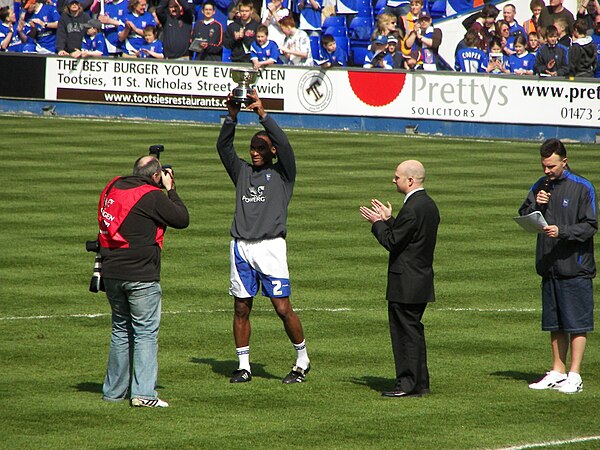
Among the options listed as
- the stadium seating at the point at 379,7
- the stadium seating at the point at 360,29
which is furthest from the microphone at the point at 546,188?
the stadium seating at the point at 379,7

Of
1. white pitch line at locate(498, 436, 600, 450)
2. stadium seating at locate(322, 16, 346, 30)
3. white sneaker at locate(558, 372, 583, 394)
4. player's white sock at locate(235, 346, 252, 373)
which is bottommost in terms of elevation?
white pitch line at locate(498, 436, 600, 450)

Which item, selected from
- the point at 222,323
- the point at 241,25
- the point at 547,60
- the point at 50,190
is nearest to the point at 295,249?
the point at 222,323

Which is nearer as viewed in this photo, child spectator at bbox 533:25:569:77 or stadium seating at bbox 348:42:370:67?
child spectator at bbox 533:25:569:77

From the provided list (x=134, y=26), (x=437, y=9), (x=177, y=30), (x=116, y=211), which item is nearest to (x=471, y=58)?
(x=437, y=9)

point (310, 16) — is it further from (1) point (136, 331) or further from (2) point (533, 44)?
(1) point (136, 331)

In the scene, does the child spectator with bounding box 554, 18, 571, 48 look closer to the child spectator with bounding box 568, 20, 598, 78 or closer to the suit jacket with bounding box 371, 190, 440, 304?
the child spectator with bounding box 568, 20, 598, 78

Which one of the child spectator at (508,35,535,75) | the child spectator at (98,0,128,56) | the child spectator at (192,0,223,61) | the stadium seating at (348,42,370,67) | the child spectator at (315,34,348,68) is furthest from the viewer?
the child spectator at (98,0,128,56)

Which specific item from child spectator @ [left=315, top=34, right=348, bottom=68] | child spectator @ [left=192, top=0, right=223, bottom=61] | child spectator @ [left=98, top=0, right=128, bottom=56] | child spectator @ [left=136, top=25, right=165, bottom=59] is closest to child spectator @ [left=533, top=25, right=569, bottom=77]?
child spectator @ [left=315, top=34, right=348, bottom=68]

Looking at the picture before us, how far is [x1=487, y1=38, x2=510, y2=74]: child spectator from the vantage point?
28.5 m

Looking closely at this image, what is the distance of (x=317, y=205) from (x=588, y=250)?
33.7ft

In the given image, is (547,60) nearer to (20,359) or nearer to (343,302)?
(343,302)

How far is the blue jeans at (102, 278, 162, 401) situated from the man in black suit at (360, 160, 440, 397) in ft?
5.97

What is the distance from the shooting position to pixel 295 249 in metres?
16.9

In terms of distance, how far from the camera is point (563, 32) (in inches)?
1115
